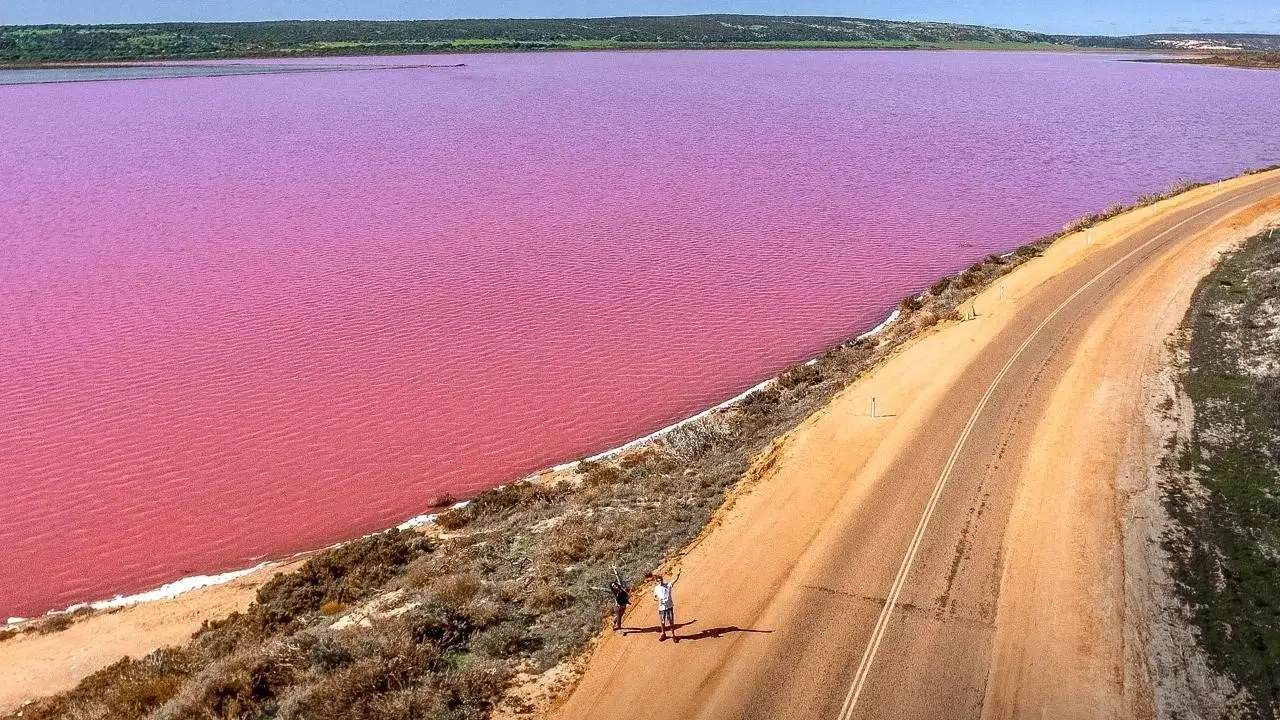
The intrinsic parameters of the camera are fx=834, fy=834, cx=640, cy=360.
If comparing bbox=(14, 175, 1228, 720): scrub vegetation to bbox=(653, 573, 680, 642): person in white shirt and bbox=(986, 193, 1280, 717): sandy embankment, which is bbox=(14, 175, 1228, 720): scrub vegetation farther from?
bbox=(986, 193, 1280, 717): sandy embankment

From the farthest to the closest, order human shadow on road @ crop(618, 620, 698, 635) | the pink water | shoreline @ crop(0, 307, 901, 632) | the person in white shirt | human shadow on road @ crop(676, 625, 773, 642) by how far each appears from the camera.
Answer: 1. the pink water
2. shoreline @ crop(0, 307, 901, 632)
3. human shadow on road @ crop(618, 620, 698, 635)
4. human shadow on road @ crop(676, 625, 773, 642)
5. the person in white shirt

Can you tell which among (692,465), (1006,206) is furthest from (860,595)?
(1006,206)

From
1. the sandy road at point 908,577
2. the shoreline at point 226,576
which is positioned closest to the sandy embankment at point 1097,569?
the sandy road at point 908,577

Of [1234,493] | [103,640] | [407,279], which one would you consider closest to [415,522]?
[103,640]

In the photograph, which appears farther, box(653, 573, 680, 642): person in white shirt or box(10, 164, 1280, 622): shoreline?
box(10, 164, 1280, 622): shoreline

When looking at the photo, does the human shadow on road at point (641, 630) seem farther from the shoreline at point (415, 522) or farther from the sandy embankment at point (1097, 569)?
the shoreline at point (415, 522)

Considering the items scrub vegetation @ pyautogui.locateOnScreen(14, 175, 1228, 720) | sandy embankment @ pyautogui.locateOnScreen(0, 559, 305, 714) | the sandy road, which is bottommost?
sandy embankment @ pyautogui.locateOnScreen(0, 559, 305, 714)

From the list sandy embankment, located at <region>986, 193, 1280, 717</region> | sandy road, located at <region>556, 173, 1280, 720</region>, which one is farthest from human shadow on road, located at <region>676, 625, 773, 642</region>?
sandy embankment, located at <region>986, 193, 1280, 717</region>
